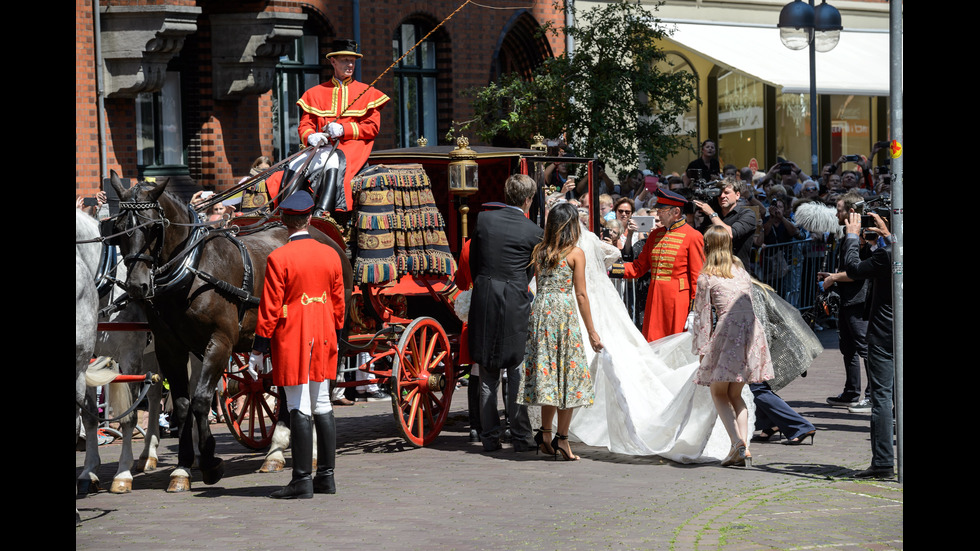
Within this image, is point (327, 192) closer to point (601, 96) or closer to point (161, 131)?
point (161, 131)

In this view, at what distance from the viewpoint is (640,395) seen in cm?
999

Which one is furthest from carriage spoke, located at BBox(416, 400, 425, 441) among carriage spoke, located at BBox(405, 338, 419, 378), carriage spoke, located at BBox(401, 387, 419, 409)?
carriage spoke, located at BBox(405, 338, 419, 378)

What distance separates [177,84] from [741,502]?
501 inches

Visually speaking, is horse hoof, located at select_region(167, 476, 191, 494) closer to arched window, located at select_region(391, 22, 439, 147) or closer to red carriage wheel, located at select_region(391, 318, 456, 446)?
red carriage wheel, located at select_region(391, 318, 456, 446)

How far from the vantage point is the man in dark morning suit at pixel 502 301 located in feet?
32.8

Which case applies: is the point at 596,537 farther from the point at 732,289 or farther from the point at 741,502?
the point at 732,289

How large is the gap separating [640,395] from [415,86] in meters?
13.1

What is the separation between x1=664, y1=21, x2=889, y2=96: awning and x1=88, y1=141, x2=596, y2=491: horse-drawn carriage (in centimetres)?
1271

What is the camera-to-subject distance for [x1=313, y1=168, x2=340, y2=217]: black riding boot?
10.3m

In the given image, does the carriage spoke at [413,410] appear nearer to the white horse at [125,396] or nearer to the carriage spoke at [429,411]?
the carriage spoke at [429,411]

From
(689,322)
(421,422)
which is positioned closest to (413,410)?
(421,422)

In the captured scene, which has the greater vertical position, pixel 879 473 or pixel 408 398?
pixel 408 398

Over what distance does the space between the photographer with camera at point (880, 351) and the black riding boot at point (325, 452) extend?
343 cm
